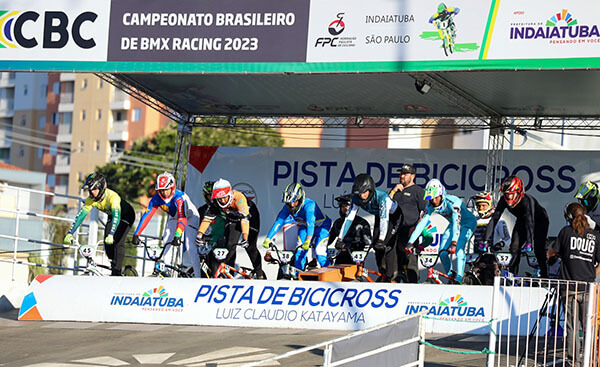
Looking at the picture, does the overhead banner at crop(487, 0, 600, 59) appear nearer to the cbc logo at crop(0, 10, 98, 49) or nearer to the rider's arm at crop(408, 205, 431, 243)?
the rider's arm at crop(408, 205, 431, 243)

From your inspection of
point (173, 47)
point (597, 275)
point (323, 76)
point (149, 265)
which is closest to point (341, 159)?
point (323, 76)

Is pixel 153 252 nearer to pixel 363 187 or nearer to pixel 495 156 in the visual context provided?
pixel 363 187

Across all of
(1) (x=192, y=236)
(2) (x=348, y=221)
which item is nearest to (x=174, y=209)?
(1) (x=192, y=236)

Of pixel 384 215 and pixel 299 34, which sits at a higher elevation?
pixel 299 34

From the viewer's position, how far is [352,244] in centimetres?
1623

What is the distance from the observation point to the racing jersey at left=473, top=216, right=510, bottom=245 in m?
15.9

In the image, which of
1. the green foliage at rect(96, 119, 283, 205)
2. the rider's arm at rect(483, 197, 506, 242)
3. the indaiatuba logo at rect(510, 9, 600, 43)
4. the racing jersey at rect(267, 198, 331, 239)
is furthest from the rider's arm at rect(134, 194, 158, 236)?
the green foliage at rect(96, 119, 283, 205)

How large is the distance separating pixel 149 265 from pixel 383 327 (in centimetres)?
5079

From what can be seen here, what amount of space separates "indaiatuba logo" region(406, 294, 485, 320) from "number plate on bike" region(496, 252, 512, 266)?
1.88m

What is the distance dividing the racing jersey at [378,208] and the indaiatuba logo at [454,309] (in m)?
2.19

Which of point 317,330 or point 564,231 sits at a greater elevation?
point 564,231

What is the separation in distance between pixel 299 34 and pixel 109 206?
4.68 meters

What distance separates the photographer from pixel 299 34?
52.3ft

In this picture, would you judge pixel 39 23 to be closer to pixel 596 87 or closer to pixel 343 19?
pixel 343 19
